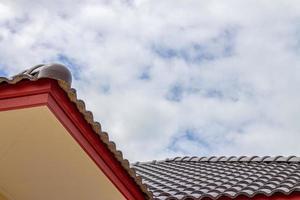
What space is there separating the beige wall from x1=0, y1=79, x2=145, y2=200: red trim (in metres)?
0.08

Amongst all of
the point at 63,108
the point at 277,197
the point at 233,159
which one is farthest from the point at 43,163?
the point at 233,159

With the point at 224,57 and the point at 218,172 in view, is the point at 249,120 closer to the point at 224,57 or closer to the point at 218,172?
the point at 224,57

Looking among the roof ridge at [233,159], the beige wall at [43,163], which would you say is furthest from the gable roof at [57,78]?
the roof ridge at [233,159]

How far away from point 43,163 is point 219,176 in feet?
11.8

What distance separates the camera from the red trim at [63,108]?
3.09 metres

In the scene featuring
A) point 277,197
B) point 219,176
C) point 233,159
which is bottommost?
point 277,197

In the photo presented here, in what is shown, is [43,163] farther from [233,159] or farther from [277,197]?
[233,159]

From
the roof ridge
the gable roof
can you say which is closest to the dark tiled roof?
the roof ridge

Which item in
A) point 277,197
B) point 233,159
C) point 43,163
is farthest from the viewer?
point 233,159

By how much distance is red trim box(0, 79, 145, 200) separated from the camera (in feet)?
10.1

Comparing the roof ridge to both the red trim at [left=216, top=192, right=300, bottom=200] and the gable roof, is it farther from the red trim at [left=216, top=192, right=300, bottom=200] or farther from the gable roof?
the gable roof

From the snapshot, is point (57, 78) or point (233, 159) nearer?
point (57, 78)

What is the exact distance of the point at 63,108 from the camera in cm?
328

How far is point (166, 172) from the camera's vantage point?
8.06 meters
